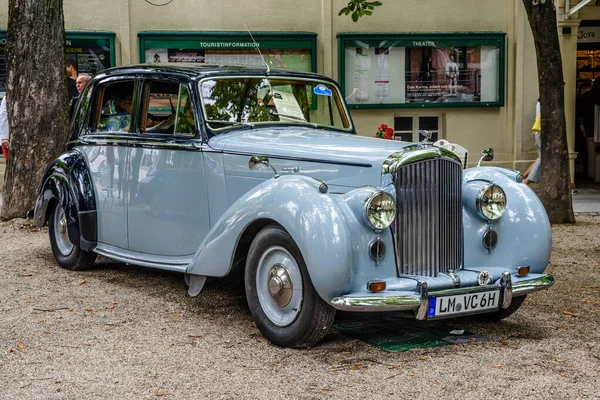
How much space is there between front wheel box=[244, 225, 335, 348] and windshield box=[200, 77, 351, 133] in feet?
4.00

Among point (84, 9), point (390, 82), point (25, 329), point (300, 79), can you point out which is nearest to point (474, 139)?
point (390, 82)

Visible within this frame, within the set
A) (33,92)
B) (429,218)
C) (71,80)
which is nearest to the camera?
(429,218)

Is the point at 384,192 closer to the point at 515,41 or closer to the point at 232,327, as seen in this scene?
the point at 232,327

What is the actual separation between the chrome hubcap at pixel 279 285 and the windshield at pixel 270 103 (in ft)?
4.14

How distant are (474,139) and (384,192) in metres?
10.2

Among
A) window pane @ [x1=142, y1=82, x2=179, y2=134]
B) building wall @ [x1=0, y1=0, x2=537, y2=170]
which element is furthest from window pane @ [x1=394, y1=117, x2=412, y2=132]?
window pane @ [x1=142, y1=82, x2=179, y2=134]

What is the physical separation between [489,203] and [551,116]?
524 centimetres

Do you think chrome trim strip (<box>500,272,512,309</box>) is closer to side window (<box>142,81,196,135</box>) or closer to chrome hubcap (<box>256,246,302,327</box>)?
chrome hubcap (<box>256,246,302,327</box>)

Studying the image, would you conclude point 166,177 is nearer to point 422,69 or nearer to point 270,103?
point 270,103

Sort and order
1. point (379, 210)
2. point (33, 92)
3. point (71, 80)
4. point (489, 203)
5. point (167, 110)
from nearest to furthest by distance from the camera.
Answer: point (379, 210), point (489, 203), point (167, 110), point (33, 92), point (71, 80)

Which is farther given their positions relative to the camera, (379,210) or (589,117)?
(589,117)

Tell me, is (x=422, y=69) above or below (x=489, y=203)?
above

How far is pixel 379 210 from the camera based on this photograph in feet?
15.5

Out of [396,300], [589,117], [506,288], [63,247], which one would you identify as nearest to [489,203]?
[506,288]
